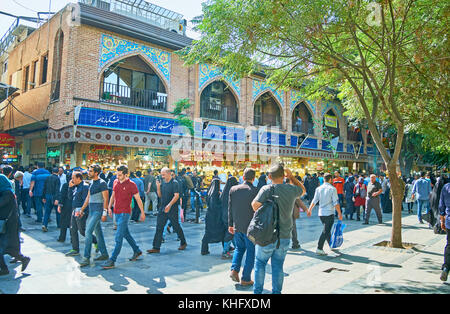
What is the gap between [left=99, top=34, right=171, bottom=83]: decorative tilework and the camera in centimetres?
1584

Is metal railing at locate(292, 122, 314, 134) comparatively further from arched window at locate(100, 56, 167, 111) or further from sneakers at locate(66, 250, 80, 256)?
sneakers at locate(66, 250, 80, 256)

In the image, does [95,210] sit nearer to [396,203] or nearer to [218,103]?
[396,203]

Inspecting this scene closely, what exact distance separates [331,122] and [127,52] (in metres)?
19.6

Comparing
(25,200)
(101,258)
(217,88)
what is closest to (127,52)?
(217,88)

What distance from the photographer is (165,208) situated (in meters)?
6.95

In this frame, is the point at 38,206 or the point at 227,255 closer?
the point at 227,255

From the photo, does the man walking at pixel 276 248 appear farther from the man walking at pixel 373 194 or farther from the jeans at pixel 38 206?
the jeans at pixel 38 206

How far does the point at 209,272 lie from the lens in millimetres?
5684

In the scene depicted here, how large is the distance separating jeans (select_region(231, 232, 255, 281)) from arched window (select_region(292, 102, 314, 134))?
72.6 feet

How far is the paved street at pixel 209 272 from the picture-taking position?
4844mm

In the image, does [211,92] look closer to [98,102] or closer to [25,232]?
[98,102]

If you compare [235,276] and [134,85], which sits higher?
[134,85]

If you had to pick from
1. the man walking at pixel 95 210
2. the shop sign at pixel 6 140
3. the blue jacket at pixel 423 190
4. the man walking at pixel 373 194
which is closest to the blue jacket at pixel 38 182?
the man walking at pixel 95 210

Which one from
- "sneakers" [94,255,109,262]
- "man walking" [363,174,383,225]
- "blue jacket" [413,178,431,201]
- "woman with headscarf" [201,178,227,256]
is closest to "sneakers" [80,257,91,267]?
"sneakers" [94,255,109,262]
